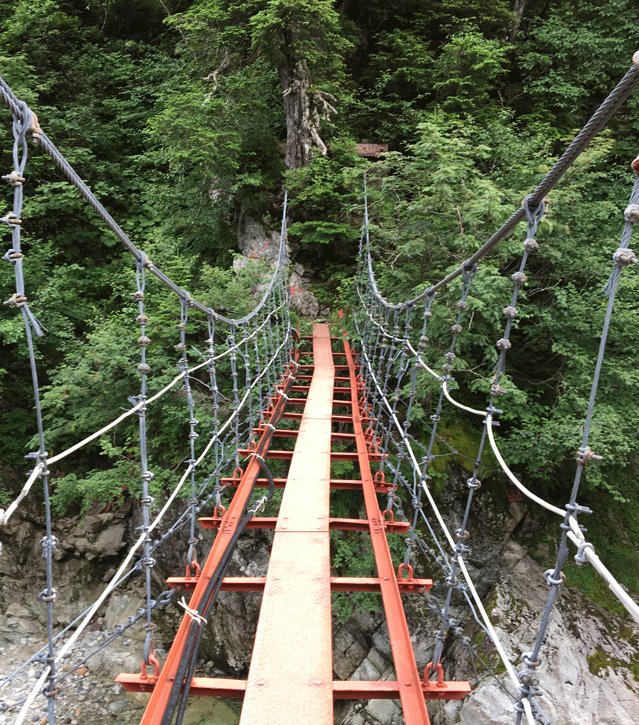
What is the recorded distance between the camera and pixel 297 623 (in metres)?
1.47

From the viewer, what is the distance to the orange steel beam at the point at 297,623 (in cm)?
121

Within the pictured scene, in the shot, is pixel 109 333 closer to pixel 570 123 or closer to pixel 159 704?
pixel 159 704

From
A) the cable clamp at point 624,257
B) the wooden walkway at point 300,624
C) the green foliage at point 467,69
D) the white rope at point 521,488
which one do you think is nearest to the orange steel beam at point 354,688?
the wooden walkway at point 300,624

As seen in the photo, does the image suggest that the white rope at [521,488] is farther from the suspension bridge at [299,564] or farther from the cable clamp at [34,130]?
the cable clamp at [34,130]

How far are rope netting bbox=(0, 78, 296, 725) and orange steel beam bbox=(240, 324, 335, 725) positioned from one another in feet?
0.69

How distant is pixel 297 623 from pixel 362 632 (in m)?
3.13

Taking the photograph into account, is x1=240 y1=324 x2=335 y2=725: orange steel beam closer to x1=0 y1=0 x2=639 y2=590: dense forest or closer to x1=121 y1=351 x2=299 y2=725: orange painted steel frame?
x1=121 y1=351 x2=299 y2=725: orange painted steel frame

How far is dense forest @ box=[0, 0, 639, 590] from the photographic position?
3.69 meters

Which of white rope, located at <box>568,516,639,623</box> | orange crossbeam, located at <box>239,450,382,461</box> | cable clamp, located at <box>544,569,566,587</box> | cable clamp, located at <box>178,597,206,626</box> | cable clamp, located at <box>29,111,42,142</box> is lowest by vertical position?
orange crossbeam, located at <box>239,450,382,461</box>

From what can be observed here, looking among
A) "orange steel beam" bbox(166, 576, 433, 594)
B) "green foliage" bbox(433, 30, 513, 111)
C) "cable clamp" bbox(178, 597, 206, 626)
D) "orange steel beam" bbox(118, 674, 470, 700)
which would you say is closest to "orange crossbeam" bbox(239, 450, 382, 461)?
"orange steel beam" bbox(166, 576, 433, 594)

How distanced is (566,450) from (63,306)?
499 centimetres

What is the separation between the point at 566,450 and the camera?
3.71 meters

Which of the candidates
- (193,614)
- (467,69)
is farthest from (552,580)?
(467,69)

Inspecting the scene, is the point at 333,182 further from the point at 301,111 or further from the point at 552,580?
the point at 552,580
